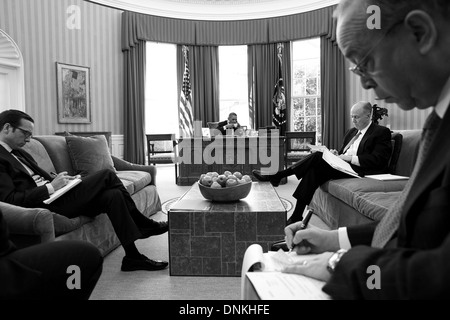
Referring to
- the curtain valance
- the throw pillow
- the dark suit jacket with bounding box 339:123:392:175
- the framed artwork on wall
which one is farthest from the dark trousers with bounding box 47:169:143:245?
the curtain valance

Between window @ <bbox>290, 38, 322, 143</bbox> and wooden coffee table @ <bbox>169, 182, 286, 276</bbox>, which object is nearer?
wooden coffee table @ <bbox>169, 182, 286, 276</bbox>

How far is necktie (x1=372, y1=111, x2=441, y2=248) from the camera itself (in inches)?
Answer: 33.5

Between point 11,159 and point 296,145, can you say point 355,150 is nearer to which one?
point 11,159

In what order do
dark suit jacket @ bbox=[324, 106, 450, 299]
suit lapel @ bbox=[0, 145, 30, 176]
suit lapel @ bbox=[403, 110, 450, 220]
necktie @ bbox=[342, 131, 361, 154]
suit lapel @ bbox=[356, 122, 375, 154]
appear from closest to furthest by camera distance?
dark suit jacket @ bbox=[324, 106, 450, 299] → suit lapel @ bbox=[403, 110, 450, 220] → suit lapel @ bbox=[0, 145, 30, 176] → suit lapel @ bbox=[356, 122, 375, 154] → necktie @ bbox=[342, 131, 361, 154]

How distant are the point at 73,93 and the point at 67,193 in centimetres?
556

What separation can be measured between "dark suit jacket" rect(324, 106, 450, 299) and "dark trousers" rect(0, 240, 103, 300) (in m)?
0.96

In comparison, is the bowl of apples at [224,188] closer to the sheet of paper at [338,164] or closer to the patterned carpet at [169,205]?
the sheet of paper at [338,164]

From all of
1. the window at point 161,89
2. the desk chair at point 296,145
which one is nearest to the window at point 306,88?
the desk chair at point 296,145

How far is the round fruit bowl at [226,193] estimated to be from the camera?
2.78m

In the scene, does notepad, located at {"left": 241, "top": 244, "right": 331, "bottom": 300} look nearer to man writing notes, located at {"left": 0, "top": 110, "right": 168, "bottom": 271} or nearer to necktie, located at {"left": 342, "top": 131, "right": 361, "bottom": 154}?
man writing notes, located at {"left": 0, "top": 110, "right": 168, "bottom": 271}

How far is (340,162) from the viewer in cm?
379

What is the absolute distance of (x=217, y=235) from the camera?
260 cm

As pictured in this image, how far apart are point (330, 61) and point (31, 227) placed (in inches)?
314

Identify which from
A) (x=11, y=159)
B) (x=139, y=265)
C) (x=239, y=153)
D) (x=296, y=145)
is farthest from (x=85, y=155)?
(x=296, y=145)
